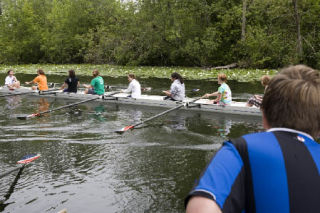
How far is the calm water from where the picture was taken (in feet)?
16.9

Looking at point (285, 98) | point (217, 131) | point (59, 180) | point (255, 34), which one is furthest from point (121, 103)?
point (255, 34)

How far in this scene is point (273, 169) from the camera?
1.26 m

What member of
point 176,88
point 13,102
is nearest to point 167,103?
point 176,88

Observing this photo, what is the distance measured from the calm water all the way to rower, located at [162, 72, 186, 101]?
1.79ft

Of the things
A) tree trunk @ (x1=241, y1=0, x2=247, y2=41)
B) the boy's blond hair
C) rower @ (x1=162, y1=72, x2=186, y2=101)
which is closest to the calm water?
rower @ (x1=162, y1=72, x2=186, y2=101)

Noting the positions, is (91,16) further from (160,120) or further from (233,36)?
(160,120)

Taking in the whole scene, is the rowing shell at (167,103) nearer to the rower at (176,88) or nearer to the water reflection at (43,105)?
the rower at (176,88)

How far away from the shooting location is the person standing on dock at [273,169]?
3.92ft

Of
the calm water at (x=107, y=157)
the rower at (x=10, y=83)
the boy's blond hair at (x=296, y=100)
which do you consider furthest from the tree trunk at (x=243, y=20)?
the boy's blond hair at (x=296, y=100)

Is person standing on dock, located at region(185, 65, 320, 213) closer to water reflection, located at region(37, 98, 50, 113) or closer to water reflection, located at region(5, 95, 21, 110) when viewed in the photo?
water reflection, located at region(37, 98, 50, 113)

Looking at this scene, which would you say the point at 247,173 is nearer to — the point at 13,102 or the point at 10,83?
the point at 13,102

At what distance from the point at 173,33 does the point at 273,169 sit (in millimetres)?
28740

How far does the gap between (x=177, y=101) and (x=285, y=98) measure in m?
10.4

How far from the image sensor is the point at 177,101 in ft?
38.7
